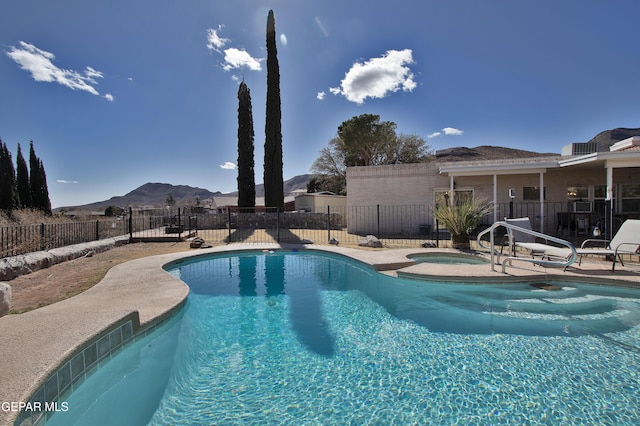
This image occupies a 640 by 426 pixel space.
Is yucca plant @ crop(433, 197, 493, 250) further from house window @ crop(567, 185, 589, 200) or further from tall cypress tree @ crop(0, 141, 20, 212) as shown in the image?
tall cypress tree @ crop(0, 141, 20, 212)

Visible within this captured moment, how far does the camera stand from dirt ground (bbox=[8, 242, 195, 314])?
16.2 ft

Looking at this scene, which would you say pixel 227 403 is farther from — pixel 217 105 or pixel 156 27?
pixel 217 105

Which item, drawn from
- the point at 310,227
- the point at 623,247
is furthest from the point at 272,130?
the point at 623,247

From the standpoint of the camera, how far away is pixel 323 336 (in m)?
4.38

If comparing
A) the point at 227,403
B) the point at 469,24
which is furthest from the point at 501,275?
the point at 469,24

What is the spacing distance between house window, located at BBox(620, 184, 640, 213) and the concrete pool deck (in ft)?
28.0

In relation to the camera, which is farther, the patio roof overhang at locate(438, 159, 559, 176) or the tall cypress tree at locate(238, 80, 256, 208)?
the tall cypress tree at locate(238, 80, 256, 208)

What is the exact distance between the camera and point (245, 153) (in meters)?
22.5

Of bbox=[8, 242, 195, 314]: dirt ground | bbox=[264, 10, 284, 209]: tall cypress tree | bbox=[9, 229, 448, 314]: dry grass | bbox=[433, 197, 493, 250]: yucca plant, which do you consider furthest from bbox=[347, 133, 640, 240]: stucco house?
bbox=[8, 242, 195, 314]: dirt ground

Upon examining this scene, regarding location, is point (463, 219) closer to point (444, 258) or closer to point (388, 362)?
point (444, 258)

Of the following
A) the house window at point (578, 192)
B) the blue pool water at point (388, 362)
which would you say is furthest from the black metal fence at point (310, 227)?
the blue pool water at point (388, 362)

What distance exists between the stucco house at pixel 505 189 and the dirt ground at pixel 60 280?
33.6 ft

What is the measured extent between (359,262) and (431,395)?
5553 millimetres

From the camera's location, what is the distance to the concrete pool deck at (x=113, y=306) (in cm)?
242
